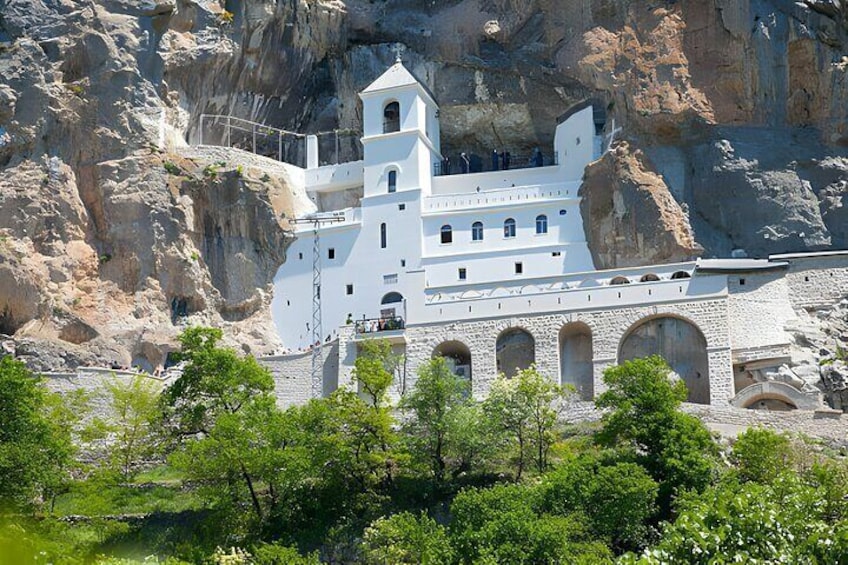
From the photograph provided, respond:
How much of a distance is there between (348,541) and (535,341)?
14075 millimetres

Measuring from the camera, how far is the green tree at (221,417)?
44438mm

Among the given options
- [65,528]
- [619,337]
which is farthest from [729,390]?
[65,528]

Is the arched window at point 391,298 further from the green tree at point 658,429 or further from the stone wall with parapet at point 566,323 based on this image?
the green tree at point 658,429

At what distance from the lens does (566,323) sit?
53500 mm

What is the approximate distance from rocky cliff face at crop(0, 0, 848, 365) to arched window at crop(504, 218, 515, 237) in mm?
4167

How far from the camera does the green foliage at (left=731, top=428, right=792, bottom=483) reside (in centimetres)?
4134

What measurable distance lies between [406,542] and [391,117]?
29.7m

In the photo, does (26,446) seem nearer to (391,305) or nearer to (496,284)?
(391,305)

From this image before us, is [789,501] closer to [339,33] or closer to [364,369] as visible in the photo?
[364,369]

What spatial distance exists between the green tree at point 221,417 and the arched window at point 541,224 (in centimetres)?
1598

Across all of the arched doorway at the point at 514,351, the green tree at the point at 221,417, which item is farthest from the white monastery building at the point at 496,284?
the green tree at the point at 221,417

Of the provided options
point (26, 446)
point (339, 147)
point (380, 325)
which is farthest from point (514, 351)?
point (26, 446)

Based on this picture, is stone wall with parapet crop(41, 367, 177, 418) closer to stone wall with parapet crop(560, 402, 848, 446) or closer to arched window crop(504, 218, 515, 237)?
arched window crop(504, 218, 515, 237)

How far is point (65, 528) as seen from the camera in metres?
43.8
